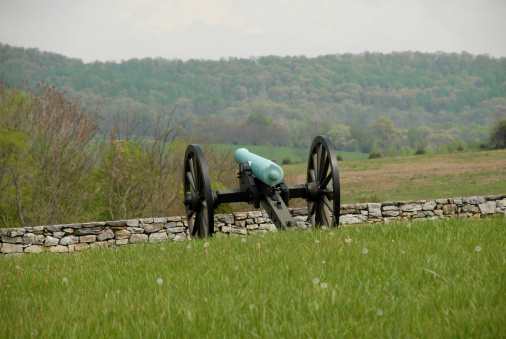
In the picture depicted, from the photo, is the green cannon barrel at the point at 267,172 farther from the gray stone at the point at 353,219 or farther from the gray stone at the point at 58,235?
the gray stone at the point at 58,235

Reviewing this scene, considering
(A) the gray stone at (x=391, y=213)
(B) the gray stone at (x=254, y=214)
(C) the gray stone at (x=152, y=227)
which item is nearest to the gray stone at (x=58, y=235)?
(C) the gray stone at (x=152, y=227)

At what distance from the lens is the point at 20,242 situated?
26.2 feet

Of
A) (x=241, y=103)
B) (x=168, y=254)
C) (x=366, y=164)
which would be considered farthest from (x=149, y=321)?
(x=241, y=103)

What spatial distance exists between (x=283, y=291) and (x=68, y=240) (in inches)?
236

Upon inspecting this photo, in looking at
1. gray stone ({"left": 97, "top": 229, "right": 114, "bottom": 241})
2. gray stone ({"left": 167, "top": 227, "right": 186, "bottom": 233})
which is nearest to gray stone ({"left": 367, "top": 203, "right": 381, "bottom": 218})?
gray stone ({"left": 167, "top": 227, "right": 186, "bottom": 233})

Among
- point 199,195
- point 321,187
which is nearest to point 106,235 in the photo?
point 199,195

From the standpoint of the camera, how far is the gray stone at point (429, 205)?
9.79 meters

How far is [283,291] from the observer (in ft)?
10.5

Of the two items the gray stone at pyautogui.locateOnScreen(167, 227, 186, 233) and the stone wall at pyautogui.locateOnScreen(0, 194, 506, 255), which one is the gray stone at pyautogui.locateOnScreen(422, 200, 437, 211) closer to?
the stone wall at pyautogui.locateOnScreen(0, 194, 506, 255)

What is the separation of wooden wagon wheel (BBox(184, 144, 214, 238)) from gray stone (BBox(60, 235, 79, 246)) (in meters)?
2.17

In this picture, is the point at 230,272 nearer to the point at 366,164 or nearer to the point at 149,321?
the point at 149,321

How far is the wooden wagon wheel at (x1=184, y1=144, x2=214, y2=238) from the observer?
6.08 m

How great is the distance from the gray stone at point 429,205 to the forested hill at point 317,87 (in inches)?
1338

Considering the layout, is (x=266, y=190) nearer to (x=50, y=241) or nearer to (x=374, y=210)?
(x=374, y=210)
